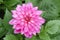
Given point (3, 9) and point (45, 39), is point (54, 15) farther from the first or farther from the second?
point (3, 9)

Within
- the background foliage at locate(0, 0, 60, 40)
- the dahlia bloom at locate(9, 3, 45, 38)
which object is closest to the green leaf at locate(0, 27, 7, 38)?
the background foliage at locate(0, 0, 60, 40)

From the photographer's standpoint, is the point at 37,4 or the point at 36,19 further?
the point at 37,4

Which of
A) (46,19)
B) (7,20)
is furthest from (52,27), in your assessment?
(7,20)

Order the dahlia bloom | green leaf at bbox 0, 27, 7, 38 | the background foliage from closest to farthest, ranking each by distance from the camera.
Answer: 1. the dahlia bloom
2. the background foliage
3. green leaf at bbox 0, 27, 7, 38

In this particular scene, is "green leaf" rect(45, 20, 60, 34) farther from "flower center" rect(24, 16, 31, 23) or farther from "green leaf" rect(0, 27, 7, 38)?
"green leaf" rect(0, 27, 7, 38)

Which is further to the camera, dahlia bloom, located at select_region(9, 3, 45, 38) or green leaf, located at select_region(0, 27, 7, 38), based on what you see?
green leaf, located at select_region(0, 27, 7, 38)

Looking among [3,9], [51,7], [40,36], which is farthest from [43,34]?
[3,9]

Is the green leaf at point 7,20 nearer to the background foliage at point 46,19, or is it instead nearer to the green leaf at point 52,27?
the background foliage at point 46,19
